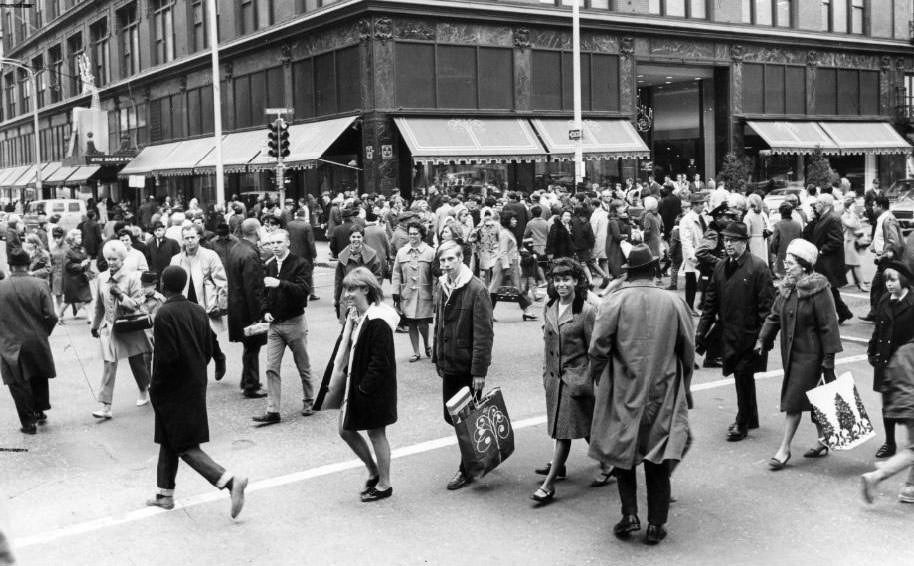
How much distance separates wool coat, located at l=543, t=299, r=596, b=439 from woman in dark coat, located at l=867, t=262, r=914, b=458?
7.02 ft

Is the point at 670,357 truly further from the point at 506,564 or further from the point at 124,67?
the point at 124,67

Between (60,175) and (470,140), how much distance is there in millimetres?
36398

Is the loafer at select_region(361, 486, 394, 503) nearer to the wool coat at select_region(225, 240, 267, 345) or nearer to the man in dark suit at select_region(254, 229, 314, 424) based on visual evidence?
the man in dark suit at select_region(254, 229, 314, 424)

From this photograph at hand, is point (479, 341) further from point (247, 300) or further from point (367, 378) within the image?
point (247, 300)

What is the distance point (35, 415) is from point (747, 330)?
6.96 metres

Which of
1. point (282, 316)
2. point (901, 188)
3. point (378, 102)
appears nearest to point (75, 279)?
point (282, 316)

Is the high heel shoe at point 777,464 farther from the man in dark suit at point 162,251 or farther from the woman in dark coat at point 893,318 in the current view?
the man in dark suit at point 162,251

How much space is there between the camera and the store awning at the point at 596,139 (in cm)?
3253

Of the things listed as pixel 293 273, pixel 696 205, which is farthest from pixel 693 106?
pixel 293 273

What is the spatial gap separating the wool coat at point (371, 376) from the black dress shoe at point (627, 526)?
1800mm

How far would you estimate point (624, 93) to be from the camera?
34969 millimetres

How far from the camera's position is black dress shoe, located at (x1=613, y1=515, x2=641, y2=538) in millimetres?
6273

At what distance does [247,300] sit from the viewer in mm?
10586

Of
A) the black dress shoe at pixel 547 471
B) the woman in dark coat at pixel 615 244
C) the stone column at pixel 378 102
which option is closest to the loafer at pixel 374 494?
the black dress shoe at pixel 547 471
